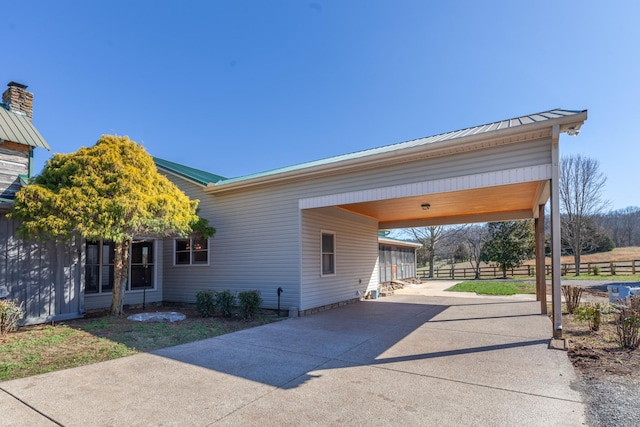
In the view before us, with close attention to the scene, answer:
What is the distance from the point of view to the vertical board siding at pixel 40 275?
7.12 m

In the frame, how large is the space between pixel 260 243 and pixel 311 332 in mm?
3354

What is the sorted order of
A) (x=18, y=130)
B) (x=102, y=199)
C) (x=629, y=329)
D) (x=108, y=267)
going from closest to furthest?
(x=629, y=329)
(x=102, y=199)
(x=18, y=130)
(x=108, y=267)

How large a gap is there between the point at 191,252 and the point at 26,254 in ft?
13.6

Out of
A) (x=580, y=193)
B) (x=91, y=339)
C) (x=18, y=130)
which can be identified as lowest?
(x=91, y=339)

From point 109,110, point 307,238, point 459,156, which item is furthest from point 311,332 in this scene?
point 109,110

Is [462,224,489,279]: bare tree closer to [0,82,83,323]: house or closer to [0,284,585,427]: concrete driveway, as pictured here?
[0,284,585,427]: concrete driveway

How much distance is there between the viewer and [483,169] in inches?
253

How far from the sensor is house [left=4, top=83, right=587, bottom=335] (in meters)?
6.19

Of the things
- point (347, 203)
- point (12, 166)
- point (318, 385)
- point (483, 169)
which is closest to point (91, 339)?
point (318, 385)

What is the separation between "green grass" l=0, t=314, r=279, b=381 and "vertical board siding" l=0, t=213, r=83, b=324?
0.46 metres

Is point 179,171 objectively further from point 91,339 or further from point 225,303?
point 91,339

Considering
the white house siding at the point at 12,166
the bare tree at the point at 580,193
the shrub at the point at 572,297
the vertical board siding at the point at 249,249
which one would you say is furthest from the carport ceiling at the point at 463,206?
the bare tree at the point at 580,193

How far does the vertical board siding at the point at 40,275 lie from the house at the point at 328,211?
52 millimetres

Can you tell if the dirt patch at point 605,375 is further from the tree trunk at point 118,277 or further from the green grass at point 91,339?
the tree trunk at point 118,277
